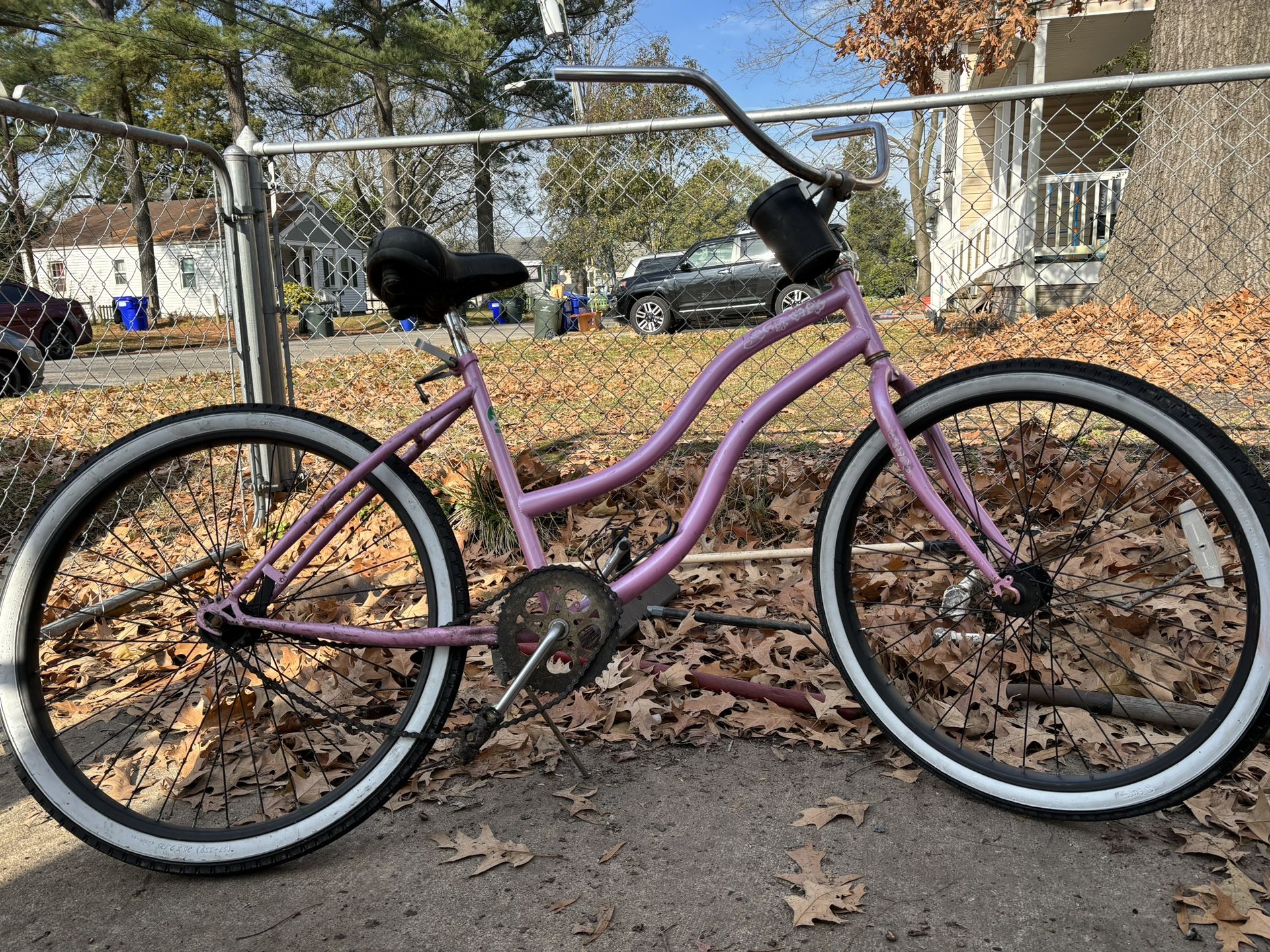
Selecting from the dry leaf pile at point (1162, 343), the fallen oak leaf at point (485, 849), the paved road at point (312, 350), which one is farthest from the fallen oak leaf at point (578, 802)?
the dry leaf pile at point (1162, 343)

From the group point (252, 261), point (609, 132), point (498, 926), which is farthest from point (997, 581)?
point (252, 261)

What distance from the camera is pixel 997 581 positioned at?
195 centimetres

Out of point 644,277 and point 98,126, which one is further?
point 644,277

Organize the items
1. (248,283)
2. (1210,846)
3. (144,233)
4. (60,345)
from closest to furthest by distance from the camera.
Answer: (1210,846) → (248,283) → (60,345) → (144,233)

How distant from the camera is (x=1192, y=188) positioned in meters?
5.56

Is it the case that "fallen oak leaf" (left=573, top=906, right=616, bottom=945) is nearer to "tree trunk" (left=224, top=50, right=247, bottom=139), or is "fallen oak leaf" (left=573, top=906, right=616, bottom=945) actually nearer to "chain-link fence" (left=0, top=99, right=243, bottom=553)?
"chain-link fence" (left=0, top=99, right=243, bottom=553)

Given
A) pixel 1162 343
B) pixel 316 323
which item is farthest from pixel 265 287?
pixel 1162 343

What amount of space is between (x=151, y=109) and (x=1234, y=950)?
38299mm

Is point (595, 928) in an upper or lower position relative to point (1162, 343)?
lower

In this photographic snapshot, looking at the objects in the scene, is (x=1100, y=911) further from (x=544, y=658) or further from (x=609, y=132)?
(x=609, y=132)

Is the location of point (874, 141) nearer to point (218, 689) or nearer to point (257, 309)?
point (218, 689)

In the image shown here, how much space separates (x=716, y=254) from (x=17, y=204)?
3.43 meters

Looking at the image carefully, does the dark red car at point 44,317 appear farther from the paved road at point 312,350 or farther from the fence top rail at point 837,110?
the fence top rail at point 837,110

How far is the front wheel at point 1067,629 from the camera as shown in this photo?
175 cm
